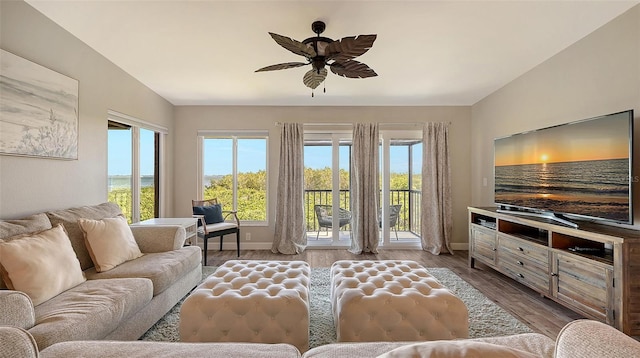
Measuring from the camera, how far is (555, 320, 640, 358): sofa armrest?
76 cm

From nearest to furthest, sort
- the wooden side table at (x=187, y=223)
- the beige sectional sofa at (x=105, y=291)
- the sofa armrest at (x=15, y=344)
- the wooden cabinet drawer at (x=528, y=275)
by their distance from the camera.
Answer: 1. the sofa armrest at (x=15, y=344)
2. the beige sectional sofa at (x=105, y=291)
3. the wooden cabinet drawer at (x=528, y=275)
4. the wooden side table at (x=187, y=223)

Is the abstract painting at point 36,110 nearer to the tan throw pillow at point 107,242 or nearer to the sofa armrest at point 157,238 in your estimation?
the tan throw pillow at point 107,242

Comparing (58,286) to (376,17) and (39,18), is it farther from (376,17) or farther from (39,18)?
(376,17)

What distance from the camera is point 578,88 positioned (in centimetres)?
277

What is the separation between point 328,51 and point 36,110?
7.68 ft

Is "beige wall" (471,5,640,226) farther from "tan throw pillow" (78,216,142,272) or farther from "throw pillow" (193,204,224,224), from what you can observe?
"tan throw pillow" (78,216,142,272)

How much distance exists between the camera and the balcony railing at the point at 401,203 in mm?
5020

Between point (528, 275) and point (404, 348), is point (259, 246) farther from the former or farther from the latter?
point (404, 348)

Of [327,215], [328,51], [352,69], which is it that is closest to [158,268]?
[328,51]

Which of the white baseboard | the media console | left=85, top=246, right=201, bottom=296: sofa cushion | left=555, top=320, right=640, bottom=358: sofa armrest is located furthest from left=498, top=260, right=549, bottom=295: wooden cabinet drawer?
left=85, top=246, right=201, bottom=296: sofa cushion

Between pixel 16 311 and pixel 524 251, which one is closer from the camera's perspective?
pixel 16 311

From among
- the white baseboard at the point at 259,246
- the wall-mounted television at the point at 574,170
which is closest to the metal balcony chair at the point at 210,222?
the white baseboard at the point at 259,246

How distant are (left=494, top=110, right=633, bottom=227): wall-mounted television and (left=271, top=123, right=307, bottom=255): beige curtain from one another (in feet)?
9.28

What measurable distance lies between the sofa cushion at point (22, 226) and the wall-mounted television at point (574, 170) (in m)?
4.18
